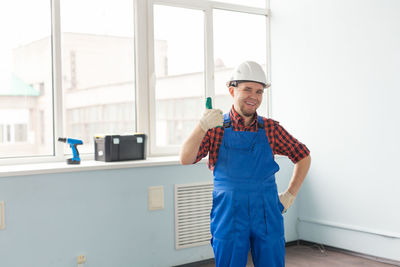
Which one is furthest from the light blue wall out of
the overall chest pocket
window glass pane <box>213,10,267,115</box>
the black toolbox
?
the overall chest pocket

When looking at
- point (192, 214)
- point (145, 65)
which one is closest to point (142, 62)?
point (145, 65)

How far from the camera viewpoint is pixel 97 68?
343 cm

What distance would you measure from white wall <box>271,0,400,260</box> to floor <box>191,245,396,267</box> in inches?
3.3

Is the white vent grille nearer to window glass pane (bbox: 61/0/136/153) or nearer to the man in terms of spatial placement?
window glass pane (bbox: 61/0/136/153)

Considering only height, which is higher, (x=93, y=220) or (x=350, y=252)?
(x=93, y=220)

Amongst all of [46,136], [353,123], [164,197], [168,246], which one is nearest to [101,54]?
[46,136]

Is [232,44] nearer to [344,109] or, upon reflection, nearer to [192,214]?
[344,109]

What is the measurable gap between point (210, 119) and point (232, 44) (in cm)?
229

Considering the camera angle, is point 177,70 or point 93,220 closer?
point 93,220

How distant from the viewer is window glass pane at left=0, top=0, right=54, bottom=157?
10.1 feet

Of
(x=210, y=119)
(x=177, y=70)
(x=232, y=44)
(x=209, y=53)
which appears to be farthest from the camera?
(x=232, y=44)

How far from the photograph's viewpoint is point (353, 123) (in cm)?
355

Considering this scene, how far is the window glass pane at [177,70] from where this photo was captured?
370cm

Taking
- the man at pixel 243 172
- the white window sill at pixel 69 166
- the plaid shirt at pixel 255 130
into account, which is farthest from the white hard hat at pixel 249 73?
the white window sill at pixel 69 166
